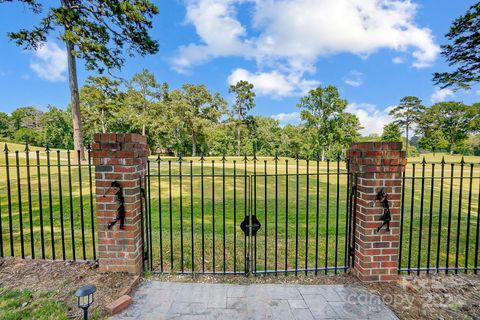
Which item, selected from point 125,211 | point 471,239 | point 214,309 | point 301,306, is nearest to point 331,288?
point 301,306

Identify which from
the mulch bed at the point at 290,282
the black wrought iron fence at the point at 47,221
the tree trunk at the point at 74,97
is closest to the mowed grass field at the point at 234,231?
the black wrought iron fence at the point at 47,221

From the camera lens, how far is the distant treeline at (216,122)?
28688 millimetres

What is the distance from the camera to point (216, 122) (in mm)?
35594

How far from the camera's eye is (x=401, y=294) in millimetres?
2510

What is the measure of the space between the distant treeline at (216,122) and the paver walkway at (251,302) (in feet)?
64.4

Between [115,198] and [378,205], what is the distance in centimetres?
289

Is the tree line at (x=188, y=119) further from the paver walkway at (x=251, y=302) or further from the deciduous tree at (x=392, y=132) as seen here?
the paver walkway at (x=251, y=302)

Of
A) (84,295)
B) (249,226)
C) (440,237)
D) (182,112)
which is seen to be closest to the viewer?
(84,295)

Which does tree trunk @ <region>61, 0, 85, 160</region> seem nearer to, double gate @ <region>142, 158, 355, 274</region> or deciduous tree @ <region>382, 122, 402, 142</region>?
double gate @ <region>142, 158, 355, 274</region>

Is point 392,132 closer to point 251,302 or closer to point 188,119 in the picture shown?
point 188,119

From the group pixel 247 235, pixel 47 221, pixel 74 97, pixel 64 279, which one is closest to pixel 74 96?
pixel 74 97

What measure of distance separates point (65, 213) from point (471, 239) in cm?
934

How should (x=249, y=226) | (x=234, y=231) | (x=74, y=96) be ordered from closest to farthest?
(x=249, y=226), (x=234, y=231), (x=74, y=96)

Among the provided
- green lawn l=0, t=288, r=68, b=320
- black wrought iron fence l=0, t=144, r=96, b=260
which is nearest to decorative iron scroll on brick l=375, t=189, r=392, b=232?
black wrought iron fence l=0, t=144, r=96, b=260
